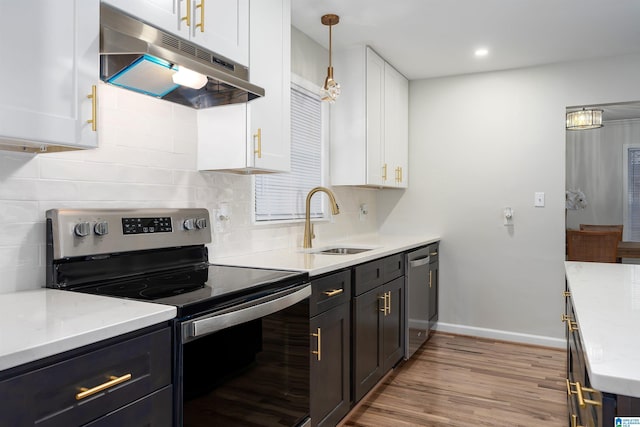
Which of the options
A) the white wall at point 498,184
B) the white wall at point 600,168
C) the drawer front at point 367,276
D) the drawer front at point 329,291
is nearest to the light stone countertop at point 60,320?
the drawer front at point 329,291

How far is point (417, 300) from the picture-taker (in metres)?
3.45

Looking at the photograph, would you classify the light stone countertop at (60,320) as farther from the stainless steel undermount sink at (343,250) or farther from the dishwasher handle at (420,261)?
the dishwasher handle at (420,261)

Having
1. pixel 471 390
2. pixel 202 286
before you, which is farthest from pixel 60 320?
pixel 471 390

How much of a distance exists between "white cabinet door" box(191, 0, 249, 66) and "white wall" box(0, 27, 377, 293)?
38 centimetres

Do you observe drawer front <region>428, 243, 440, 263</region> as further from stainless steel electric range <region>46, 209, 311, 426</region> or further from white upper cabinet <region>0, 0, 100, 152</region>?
white upper cabinet <region>0, 0, 100, 152</region>

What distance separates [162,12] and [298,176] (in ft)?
5.45

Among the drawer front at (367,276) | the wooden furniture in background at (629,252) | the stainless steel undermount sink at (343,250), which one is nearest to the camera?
the drawer front at (367,276)

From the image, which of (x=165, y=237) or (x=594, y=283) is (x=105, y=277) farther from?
(x=594, y=283)

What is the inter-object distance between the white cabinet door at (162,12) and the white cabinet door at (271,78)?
438mm

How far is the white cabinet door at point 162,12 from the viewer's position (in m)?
1.50

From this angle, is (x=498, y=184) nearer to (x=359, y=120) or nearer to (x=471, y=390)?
(x=359, y=120)

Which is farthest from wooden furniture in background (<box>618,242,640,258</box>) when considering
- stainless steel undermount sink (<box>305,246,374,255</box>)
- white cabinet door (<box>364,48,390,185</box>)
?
stainless steel undermount sink (<box>305,246,374,255</box>)

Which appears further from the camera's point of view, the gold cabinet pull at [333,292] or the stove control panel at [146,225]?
the gold cabinet pull at [333,292]

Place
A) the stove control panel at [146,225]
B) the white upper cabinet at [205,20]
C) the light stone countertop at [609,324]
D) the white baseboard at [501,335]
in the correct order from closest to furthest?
1. the light stone countertop at [609,324]
2. the white upper cabinet at [205,20]
3. the stove control panel at [146,225]
4. the white baseboard at [501,335]
